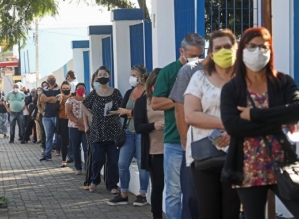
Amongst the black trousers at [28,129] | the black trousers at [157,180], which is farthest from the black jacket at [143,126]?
the black trousers at [28,129]

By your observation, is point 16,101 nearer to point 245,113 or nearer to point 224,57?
point 224,57

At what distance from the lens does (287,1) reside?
799 cm

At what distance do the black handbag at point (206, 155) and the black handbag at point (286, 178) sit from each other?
1.64ft

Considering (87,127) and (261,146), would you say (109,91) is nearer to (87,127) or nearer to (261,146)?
(87,127)

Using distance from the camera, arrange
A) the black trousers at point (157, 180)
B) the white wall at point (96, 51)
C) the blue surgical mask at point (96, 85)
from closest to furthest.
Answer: the black trousers at point (157, 180), the blue surgical mask at point (96, 85), the white wall at point (96, 51)

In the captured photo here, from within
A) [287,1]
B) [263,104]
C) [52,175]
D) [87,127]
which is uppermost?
[287,1]

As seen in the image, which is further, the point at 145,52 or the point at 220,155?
the point at 145,52

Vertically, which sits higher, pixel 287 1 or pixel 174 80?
pixel 287 1

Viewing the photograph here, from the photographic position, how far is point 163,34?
10609 mm

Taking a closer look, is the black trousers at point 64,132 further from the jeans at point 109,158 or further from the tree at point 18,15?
the jeans at point 109,158

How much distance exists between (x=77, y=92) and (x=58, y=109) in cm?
167

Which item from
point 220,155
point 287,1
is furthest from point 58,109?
point 220,155

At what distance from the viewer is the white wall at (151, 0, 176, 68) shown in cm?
1052

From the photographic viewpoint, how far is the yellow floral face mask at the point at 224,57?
Answer: 5.68 meters
